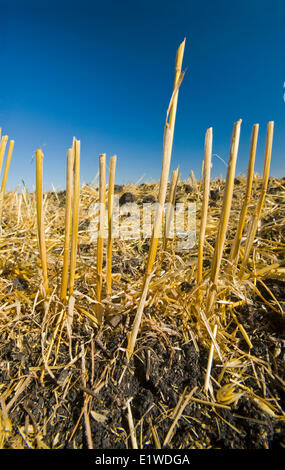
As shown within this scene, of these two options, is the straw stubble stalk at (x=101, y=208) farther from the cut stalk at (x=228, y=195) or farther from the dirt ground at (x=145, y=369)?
the cut stalk at (x=228, y=195)

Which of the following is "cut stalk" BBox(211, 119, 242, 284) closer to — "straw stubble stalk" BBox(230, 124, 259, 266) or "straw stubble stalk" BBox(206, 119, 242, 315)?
"straw stubble stalk" BBox(206, 119, 242, 315)

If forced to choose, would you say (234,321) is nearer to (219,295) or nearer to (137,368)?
(219,295)

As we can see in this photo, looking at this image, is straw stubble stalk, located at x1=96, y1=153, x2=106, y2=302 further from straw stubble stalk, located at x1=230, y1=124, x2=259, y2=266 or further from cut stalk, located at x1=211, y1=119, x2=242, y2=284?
straw stubble stalk, located at x1=230, y1=124, x2=259, y2=266

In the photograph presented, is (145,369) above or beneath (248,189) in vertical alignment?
beneath

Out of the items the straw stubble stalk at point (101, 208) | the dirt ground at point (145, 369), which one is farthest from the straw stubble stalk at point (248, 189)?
the straw stubble stalk at point (101, 208)

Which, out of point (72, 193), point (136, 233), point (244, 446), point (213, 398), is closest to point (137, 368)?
point (213, 398)

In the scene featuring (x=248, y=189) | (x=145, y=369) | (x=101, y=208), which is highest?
(x=248, y=189)

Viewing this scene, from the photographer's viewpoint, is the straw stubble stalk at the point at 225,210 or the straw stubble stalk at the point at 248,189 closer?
the straw stubble stalk at the point at 225,210

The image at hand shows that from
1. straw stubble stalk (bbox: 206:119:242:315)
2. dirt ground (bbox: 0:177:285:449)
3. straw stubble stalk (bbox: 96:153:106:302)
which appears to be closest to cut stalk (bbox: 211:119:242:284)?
straw stubble stalk (bbox: 206:119:242:315)

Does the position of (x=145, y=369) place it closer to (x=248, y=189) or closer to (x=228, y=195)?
(x=228, y=195)

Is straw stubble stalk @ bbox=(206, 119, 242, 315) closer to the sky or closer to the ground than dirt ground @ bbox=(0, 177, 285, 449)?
closer to the sky

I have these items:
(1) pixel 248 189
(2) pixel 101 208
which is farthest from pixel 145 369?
(1) pixel 248 189

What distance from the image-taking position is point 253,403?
934mm

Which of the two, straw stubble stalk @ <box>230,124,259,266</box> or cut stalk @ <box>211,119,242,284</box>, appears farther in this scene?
straw stubble stalk @ <box>230,124,259,266</box>
